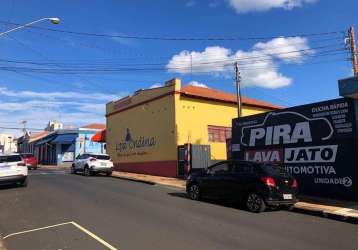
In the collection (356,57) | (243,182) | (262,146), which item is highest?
(356,57)

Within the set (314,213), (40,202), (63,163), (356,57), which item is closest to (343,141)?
(314,213)

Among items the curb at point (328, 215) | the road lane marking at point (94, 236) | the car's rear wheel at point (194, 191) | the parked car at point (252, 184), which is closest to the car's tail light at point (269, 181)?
the parked car at point (252, 184)

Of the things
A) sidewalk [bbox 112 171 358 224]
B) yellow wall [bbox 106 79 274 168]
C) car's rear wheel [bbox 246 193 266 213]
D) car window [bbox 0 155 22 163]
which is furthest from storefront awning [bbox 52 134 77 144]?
car's rear wheel [bbox 246 193 266 213]

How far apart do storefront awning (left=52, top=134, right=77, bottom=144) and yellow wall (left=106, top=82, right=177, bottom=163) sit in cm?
1838

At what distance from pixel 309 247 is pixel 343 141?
724 centimetres

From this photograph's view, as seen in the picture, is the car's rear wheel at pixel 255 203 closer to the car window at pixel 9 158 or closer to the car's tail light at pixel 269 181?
the car's tail light at pixel 269 181

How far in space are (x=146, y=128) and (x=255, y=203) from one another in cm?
1706

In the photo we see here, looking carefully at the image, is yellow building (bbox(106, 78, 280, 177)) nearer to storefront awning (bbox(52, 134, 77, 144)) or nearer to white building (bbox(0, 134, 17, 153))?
storefront awning (bbox(52, 134, 77, 144))

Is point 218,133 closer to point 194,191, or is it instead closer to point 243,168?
point 194,191

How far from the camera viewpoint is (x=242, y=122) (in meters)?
18.7

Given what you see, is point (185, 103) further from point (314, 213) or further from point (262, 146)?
point (314, 213)

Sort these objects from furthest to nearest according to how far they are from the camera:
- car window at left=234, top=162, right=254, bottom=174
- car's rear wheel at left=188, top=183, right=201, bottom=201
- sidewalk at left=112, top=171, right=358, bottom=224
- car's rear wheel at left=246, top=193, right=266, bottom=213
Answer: car's rear wheel at left=188, top=183, right=201, bottom=201 < car window at left=234, top=162, right=254, bottom=174 < car's rear wheel at left=246, top=193, right=266, bottom=213 < sidewalk at left=112, top=171, right=358, bottom=224

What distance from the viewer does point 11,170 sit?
718 inches

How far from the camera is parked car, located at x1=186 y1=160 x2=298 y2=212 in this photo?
482 inches
